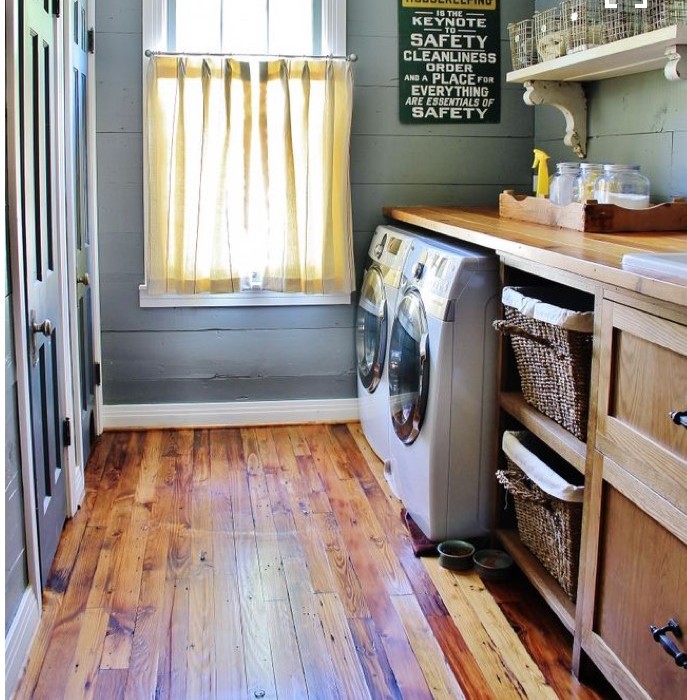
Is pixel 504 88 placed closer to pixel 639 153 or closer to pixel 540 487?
pixel 639 153

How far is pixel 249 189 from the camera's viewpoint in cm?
391

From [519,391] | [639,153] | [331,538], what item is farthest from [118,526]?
[639,153]

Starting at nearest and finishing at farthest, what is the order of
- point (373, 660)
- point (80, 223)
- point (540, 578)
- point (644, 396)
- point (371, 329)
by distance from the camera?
point (644, 396), point (373, 660), point (540, 578), point (80, 223), point (371, 329)

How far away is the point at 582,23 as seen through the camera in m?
2.90

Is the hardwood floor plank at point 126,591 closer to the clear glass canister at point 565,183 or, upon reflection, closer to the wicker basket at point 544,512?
the wicker basket at point 544,512

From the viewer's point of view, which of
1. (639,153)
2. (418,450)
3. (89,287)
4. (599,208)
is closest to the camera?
(599,208)

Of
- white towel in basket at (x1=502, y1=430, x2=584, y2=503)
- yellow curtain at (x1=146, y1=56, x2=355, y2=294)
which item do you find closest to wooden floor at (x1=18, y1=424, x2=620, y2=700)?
white towel in basket at (x1=502, y1=430, x2=584, y2=503)

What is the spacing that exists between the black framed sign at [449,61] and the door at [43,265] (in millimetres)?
1663

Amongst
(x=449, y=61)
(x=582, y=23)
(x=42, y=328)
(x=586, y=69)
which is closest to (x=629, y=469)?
(x=42, y=328)

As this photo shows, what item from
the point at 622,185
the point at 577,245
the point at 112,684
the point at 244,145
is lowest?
the point at 112,684

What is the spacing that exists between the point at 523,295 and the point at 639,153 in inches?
45.1

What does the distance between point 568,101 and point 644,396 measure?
2051 millimetres

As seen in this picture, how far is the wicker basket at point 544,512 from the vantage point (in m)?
2.20

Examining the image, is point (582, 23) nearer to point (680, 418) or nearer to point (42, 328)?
point (680, 418)
